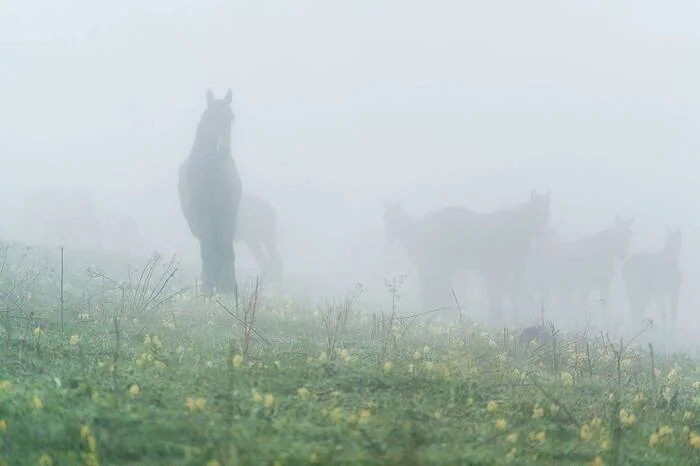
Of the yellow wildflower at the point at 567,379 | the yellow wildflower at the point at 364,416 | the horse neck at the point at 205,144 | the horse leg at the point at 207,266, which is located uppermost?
the horse neck at the point at 205,144

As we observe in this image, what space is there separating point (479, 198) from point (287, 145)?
4526 centimetres

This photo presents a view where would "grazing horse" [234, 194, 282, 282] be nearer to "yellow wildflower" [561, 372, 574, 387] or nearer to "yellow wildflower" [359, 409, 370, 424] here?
"yellow wildflower" [561, 372, 574, 387]

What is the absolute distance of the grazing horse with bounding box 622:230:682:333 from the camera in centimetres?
3678

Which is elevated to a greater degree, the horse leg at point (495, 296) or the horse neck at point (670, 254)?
the horse neck at point (670, 254)

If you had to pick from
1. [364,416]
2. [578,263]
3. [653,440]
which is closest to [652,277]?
[578,263]

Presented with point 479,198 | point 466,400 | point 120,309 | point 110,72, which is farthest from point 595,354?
point 110,72

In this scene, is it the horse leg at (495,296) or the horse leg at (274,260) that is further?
the horse leg at (274,260)

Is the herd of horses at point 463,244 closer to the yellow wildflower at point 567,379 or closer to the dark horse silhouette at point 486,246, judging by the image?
the dark horse silhouette at point 486,246

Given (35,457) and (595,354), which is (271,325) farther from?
(35,457)

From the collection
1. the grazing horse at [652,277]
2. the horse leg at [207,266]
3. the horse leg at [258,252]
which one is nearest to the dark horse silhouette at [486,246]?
the grazing horse at [652,277]

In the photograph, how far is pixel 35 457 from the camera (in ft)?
17.7

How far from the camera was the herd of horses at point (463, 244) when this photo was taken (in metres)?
20.5

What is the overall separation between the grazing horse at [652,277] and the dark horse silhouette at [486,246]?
20.3 feet

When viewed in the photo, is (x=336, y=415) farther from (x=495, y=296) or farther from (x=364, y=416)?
(x=495, y=296)
